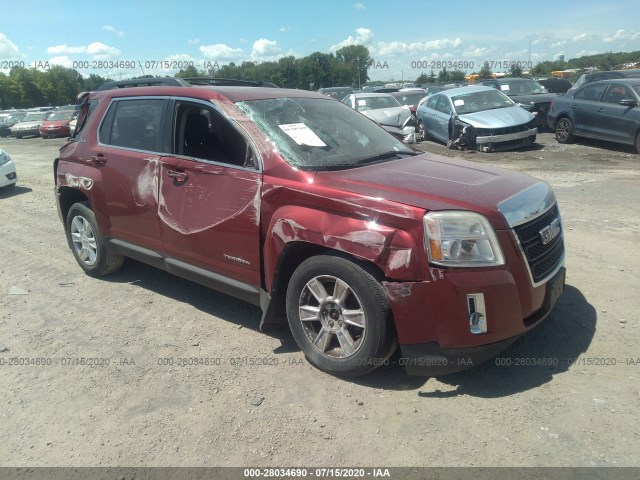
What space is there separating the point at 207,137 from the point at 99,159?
1.42m

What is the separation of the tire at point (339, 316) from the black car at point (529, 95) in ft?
45.2

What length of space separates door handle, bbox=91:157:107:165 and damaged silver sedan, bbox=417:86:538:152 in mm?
9807

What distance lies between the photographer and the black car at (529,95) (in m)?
15.4

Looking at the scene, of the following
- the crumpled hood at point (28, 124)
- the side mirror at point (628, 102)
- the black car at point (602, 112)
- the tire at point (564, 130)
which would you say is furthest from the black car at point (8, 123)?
the side mirror at point (628, 102)

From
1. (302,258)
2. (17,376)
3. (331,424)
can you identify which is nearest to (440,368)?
(331,424)

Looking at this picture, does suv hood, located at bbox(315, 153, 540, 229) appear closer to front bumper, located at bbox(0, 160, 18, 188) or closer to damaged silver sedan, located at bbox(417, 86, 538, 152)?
damaged silver sedan, located at bbox(417, 86, 538, 152)

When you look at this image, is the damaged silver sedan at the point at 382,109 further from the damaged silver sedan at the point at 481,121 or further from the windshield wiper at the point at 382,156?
the windshield wiper at the point at 382,156

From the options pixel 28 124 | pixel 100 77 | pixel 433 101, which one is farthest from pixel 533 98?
pixel 100 77

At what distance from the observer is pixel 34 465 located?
2.78 metres

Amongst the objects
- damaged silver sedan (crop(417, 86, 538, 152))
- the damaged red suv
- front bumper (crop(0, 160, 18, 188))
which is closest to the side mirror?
damaged silver sedan (crop(417, 86, 538, 152))

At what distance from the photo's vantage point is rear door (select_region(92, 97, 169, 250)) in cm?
439

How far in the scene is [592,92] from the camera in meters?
12.5

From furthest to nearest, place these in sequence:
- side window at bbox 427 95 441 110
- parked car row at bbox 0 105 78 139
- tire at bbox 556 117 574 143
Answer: parked car row at bbox 0 105 78 139
side window at bbox 427 95 441 110
tire at bbox 556 117 574 143

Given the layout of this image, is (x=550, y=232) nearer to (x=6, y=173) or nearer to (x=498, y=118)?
(x=498, y=118)
